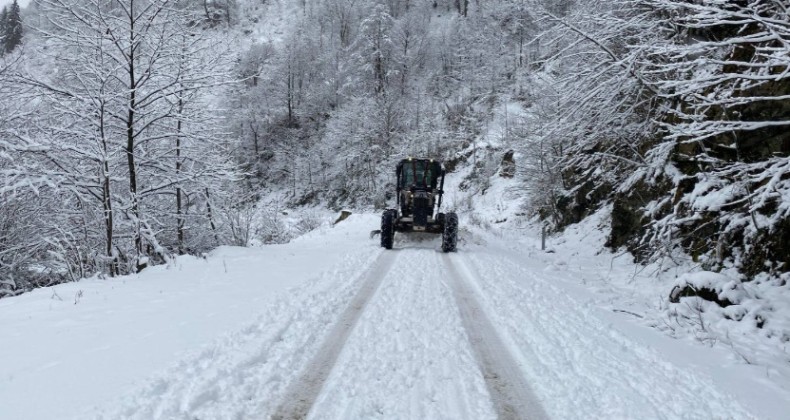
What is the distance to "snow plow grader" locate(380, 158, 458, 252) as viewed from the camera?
11539 mm

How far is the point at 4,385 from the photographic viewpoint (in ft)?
10.2

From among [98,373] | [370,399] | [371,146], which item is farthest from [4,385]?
[371,146]

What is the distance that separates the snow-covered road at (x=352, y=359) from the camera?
3.07 m

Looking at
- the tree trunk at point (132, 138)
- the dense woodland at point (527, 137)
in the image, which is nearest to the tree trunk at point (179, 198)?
the dense woodland at point (527, 137)

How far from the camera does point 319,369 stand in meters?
3.73

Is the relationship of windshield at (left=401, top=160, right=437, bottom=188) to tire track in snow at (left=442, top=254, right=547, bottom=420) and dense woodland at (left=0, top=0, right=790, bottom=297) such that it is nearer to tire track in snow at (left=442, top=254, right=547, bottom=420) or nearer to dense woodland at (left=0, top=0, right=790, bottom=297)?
dense woodland at (left=0, top=0, right=790, bottom=297)

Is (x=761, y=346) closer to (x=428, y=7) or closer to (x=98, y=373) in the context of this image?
(x=98, y=373)

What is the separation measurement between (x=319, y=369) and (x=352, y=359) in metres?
0.35

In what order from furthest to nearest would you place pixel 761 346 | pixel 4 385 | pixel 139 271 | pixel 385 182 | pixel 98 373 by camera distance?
1. pixel 385 182
2. pixel 139 271
3. pixel 761 346
4. pixel 98 373
5. pixel 4 385

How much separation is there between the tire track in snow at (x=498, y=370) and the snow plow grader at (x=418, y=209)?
5.36 meters

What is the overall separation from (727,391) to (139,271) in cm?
892

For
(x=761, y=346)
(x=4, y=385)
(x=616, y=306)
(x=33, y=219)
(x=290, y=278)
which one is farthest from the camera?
(x=33, y=219)

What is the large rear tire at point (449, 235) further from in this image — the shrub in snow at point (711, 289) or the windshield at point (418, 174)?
the shrub in snow at point (711, 289)

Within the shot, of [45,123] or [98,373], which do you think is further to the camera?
[45,123]
